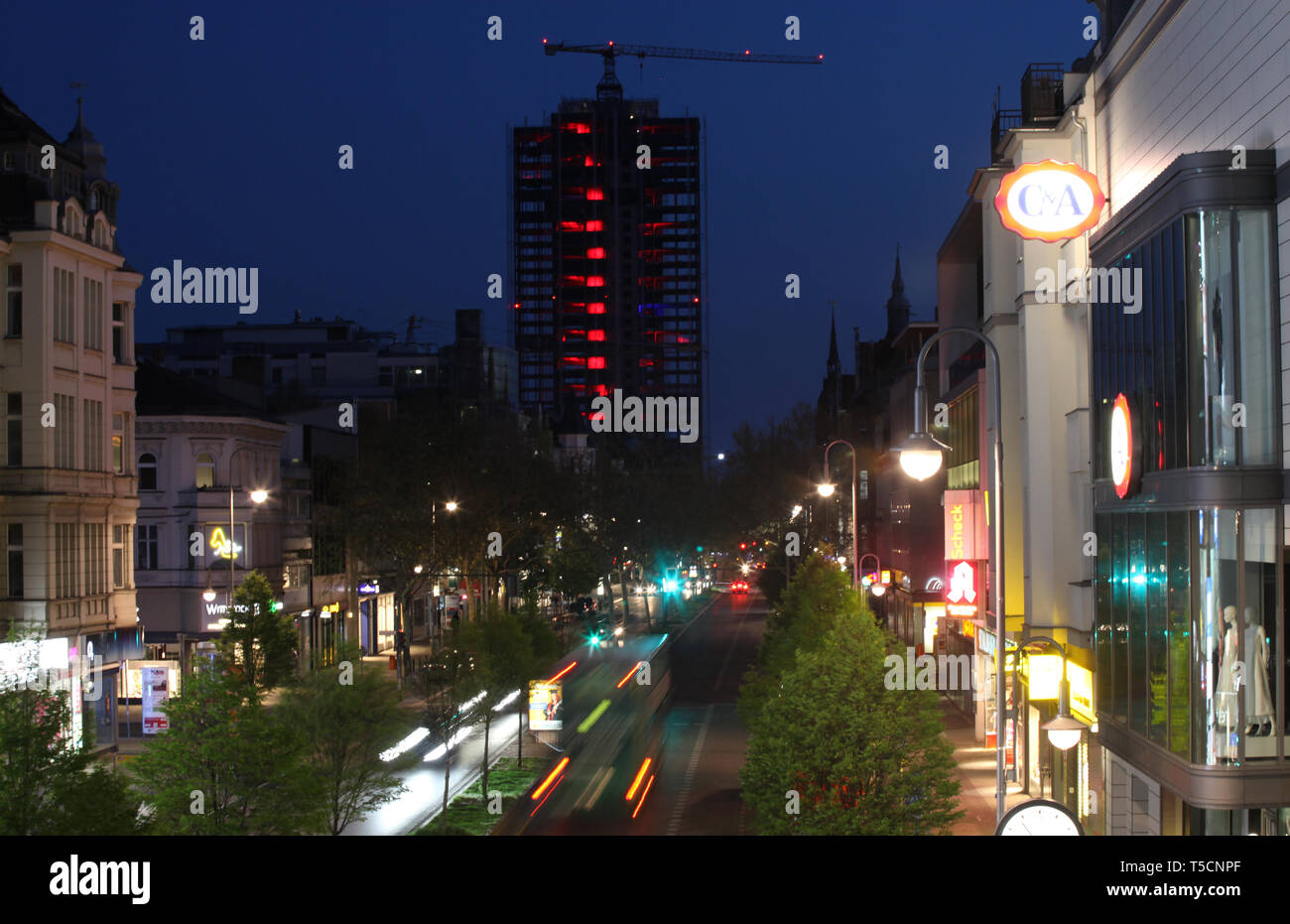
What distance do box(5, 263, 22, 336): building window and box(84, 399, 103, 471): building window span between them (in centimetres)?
306

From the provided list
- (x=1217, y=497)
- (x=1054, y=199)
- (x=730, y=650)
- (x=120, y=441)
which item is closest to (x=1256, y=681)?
(x=1217, y=497)

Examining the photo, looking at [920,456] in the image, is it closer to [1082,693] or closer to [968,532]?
[1082,693]

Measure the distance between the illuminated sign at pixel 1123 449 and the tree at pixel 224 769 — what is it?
13.1m

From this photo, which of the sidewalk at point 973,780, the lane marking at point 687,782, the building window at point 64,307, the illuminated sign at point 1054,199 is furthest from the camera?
the building window at point 64,307

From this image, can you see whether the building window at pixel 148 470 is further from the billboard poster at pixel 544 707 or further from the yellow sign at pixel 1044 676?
the yellow sign at pixel 1044 676

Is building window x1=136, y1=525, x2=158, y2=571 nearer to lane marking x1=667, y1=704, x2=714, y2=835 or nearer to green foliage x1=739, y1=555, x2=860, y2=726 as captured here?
lane marking x1=667, y1=704, x2=714, y2=835

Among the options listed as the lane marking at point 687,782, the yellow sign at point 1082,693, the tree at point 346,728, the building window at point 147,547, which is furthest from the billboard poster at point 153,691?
the yellow sign at point 1082,693

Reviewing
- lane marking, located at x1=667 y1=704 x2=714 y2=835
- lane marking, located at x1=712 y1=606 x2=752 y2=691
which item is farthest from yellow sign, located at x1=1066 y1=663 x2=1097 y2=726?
Result: lane marking, located at x1=712 y1=606 x2=752 y2=691

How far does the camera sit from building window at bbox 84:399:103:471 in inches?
1468

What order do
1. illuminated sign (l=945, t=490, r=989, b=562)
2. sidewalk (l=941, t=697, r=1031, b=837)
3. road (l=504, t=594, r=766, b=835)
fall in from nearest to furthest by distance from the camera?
road (l=504, t=594, r=766, b=835) < sidewalk (l=941, t=697, r=1031, b=837) < illuminated sign (l=945, t=490, r=989, b=562)

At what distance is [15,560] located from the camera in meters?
34.5

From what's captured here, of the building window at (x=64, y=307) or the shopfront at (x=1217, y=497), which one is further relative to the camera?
the building window at (x=64, y=307)

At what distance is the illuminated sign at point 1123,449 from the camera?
2050 centimetres
